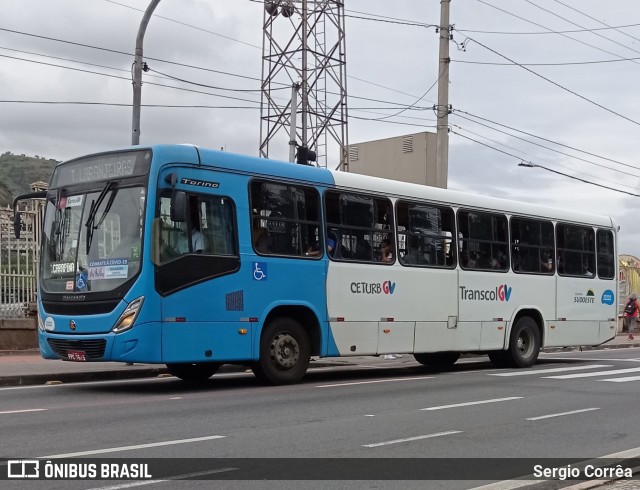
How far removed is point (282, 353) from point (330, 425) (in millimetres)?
4058

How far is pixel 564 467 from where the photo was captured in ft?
23.8

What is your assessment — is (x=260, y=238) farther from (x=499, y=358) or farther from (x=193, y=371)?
(x=499, y=358)

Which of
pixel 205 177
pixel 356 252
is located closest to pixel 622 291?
pixel 356 252

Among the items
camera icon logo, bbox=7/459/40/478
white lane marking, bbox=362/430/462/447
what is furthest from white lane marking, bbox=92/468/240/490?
white lane marking, bbox=362/430/462/447

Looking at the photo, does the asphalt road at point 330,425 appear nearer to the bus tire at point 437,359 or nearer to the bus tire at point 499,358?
the bus tire at point 499,358

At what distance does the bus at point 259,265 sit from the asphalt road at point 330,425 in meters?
0.79

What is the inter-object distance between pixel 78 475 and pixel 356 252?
8456 mm

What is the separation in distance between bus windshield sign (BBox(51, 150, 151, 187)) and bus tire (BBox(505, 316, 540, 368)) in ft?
30.4

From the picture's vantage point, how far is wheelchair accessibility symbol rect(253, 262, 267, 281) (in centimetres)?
1310

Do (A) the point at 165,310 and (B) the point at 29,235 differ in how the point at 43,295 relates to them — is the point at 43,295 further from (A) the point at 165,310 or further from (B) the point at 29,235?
(B) the point at 29,235

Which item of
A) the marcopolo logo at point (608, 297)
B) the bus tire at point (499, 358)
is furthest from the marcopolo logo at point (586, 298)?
the bus tire at point (499, 358)

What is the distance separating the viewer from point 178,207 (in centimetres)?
1183

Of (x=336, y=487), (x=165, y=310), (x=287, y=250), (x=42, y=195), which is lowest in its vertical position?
(x=336, y=487)

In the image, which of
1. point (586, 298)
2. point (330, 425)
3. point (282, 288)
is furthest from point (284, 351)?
point (586, 298)
